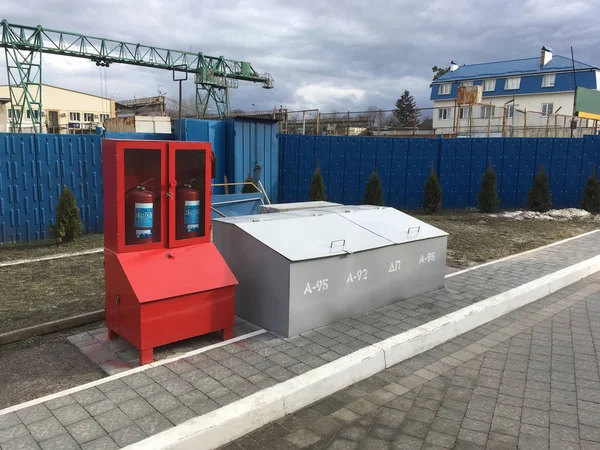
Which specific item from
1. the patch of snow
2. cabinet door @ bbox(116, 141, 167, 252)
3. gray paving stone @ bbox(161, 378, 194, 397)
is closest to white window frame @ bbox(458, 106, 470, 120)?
the patch of snow

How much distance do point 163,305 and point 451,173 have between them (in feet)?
43.0

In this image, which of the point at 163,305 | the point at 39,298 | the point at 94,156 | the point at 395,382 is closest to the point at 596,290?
the point at 395,382

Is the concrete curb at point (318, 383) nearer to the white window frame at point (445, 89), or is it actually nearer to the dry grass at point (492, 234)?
the dry grass at point (492, 234)

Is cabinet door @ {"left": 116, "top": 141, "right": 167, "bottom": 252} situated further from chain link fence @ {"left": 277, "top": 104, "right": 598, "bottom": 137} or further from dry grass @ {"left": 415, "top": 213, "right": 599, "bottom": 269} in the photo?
chain link fence @ {"left": 277, "top": 104, "right": 598, "bottom": 137}

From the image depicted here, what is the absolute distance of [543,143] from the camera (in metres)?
15.2

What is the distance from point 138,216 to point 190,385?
1.64 meters

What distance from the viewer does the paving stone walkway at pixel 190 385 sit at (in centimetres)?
314

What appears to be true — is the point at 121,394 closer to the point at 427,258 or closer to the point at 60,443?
the point at 60,443

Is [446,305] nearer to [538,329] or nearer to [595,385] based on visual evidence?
[538,329]

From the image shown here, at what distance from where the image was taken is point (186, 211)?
15.6ft

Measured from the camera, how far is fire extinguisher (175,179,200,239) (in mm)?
4766

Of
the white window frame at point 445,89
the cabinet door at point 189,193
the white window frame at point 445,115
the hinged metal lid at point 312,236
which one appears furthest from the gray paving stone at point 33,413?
the white window frame at point 445,89

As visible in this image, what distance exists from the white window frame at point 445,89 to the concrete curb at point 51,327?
51158 millimetres

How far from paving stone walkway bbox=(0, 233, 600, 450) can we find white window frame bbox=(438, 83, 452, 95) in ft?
161
